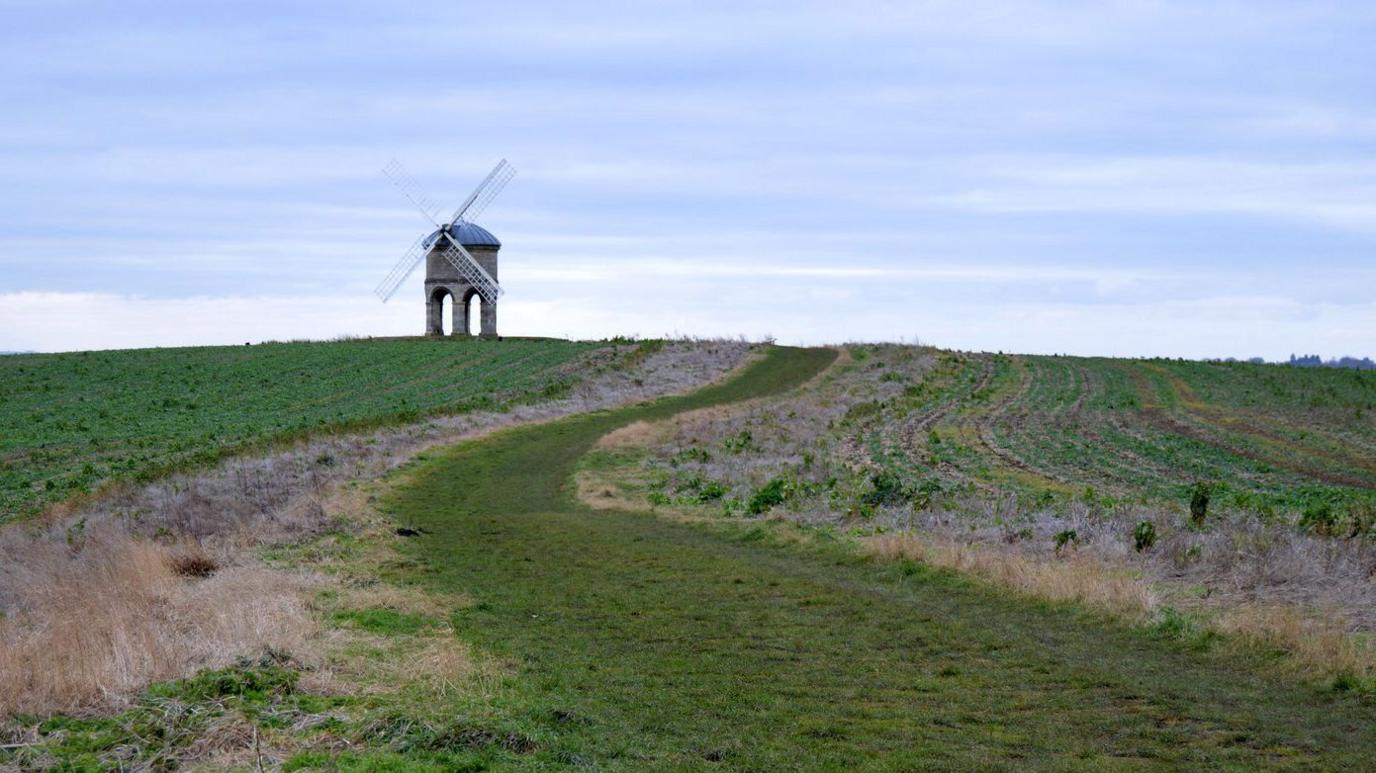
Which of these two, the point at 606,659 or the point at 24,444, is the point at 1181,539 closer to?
the point at 606,659

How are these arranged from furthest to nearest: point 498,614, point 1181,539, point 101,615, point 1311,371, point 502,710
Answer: point 1311,371 → point 1181,539 → point 498,614 → point 101,615 → point 502,710

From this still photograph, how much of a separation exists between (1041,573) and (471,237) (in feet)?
277

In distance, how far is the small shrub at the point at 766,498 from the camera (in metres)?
24.3

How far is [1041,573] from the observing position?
1568 centimetres

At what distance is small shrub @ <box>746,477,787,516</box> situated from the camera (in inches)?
957

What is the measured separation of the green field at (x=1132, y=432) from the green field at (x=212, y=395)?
736 inches

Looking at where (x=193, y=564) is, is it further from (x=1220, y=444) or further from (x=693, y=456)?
(x=1220, y=444)

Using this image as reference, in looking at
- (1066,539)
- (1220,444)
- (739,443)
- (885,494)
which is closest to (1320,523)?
(1066,539)

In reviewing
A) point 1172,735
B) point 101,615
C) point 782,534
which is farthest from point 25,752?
point 782,534

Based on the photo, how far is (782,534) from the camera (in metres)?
21.5

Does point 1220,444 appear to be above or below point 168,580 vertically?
above

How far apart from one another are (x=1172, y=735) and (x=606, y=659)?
578cm

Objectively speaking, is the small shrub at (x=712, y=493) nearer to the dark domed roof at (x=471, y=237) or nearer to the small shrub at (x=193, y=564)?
Result: the small shrub at (x=193, y=564)

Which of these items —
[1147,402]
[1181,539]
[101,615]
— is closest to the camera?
[101,615]
